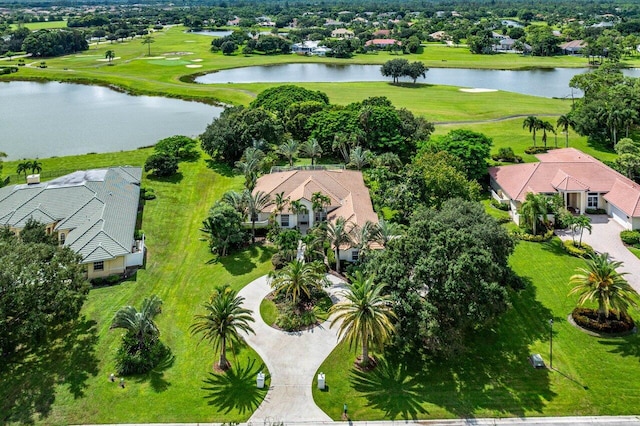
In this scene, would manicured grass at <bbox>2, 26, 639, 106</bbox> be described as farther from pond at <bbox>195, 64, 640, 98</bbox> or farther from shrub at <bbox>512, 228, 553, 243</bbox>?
shrub at <bbox>512, 228, 553, 243</bbox>

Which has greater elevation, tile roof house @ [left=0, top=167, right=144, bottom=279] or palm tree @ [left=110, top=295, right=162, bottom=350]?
tile roof house @ [left=0, top=167, right=144, bottom=279]

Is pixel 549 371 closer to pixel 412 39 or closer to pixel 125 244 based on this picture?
pixel 125 244

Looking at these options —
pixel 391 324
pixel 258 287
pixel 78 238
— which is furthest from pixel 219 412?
pixel 78 238

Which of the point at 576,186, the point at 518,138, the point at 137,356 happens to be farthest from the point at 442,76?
the point at 137,356

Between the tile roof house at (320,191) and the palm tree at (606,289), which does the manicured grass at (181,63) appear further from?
the palm tree at (606,289)

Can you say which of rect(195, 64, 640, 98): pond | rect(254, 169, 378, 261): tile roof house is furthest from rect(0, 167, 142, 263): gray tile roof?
rect(195, 64, 640, 98): pond

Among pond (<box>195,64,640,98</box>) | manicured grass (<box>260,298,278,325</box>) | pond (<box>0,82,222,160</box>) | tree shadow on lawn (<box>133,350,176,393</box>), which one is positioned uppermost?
pond (<box>195,64,640,98</box>)
